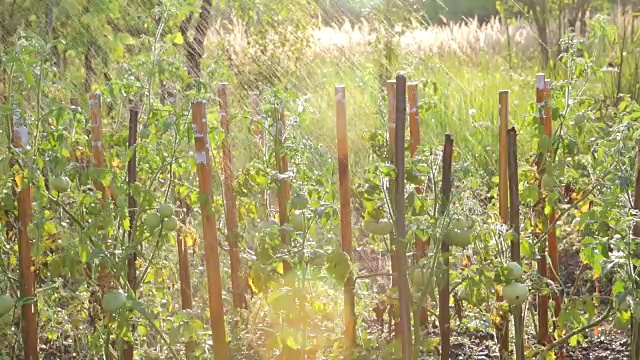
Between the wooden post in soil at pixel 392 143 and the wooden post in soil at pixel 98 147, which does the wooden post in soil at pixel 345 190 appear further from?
the wooden post in soil at pixel 98 147

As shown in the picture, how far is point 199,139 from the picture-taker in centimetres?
249

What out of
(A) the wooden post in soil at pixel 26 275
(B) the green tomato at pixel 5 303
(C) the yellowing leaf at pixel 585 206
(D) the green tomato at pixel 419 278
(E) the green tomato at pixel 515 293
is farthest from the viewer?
(C) the yellowing leaf at pixel 585 206

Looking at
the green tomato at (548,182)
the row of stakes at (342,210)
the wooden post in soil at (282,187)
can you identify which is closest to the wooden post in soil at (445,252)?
the row of stakes at (342,210)

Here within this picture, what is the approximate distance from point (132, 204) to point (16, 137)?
395 millimetres

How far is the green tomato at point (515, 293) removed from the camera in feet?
7.73

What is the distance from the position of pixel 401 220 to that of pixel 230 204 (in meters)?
0.83

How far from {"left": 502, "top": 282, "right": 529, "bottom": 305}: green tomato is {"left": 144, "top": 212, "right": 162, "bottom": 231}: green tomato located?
3.21 feet

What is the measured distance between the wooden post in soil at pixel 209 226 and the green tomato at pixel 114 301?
10.6 inches

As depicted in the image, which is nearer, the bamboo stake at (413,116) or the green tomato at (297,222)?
the green tomato at (297,222)

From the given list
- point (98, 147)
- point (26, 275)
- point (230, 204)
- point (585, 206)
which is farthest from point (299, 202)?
point (585, 206)

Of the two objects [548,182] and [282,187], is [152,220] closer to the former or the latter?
[282,187]

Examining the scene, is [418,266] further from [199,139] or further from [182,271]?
[182,271]

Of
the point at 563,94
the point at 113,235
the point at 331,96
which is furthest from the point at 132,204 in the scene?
the point at 331,96

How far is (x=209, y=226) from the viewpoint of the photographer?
8.45 feet
